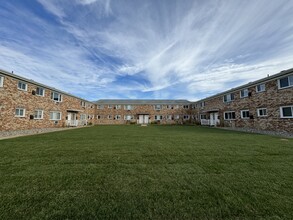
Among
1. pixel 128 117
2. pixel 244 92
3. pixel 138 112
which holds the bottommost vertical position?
pixel 128 117

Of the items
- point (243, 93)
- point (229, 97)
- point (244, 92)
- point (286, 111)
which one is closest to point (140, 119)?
point (229, 97)

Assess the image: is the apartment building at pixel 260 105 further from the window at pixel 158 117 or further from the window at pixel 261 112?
the window at pixel 158 117

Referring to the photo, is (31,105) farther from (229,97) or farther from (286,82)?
(286,82)

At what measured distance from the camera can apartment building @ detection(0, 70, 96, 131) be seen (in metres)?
12.3

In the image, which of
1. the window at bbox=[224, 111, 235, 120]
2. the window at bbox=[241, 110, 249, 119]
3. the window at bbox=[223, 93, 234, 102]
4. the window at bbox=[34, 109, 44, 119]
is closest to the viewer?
the window at bbox=[34, 109, 44, 119]

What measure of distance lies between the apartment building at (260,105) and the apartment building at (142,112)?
1196 centimetres

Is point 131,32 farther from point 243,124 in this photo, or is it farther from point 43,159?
point 243,124

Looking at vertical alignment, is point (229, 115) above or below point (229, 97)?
below

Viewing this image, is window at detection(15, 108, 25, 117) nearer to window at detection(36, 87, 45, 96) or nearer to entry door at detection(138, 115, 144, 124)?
window at detection(36, 87, 45, 96)

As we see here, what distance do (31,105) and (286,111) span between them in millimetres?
27814

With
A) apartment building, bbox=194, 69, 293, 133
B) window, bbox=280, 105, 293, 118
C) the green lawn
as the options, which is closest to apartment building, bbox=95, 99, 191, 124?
apartment building, bbox=194, 69, 293, 133

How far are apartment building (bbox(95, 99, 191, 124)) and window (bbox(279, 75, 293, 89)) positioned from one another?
2148 centimetres

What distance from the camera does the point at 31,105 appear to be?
15.1 metres

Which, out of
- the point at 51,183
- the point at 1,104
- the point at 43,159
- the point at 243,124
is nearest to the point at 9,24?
the point at 1,104
